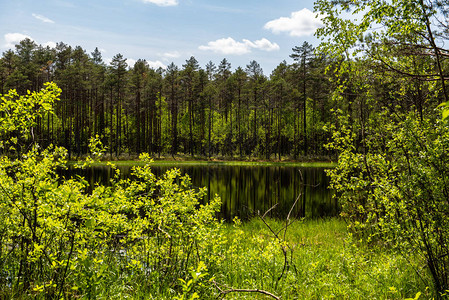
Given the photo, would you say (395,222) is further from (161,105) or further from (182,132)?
(161,105)

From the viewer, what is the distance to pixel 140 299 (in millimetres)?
5285

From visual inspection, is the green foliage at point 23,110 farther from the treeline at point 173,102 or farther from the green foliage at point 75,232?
the treeline at point 173,102

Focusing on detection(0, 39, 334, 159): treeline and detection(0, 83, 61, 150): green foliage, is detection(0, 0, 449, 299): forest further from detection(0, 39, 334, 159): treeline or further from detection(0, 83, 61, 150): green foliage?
detection(0, 39, 334, 159): treeline

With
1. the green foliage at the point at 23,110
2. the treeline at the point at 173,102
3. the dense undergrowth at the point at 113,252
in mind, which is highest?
the treeline at the point at 173,102

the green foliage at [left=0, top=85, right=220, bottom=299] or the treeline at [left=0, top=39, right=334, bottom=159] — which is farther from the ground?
the treeline at [left=0, top=39, right=334, bottom=159]

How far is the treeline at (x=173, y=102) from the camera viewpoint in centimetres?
5569

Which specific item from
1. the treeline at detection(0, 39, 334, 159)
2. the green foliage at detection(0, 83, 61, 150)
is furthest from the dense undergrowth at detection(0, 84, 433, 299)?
the treeline at detection(0, 39, 334, 159)

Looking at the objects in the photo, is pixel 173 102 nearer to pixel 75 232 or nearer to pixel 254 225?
pixel 254 225

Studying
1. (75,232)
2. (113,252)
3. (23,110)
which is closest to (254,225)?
(113,252)

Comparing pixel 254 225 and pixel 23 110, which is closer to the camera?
pixel 23 110

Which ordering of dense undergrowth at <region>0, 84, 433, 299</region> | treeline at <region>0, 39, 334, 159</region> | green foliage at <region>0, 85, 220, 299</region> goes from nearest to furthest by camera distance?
green foliage at <region>0, 85, 220, 299</region>
dense undergrowth at <region>0, 84, 433, 299</region>
treeline at <region>0, 39, 334, 159</region>

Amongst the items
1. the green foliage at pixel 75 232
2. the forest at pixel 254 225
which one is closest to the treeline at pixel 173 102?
the forest at pixel 254 225

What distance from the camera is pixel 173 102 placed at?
67062mm

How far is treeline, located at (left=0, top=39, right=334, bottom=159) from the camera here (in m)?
55.7
